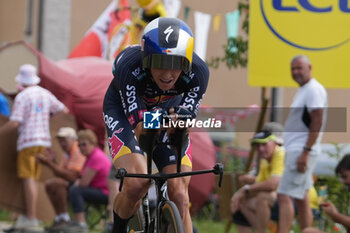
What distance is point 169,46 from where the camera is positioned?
224 inches

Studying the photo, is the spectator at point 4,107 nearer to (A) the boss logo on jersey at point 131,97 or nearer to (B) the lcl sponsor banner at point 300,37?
(B) the lcl sponsor banner at point 300,37

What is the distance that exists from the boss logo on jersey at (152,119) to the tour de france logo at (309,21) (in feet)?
10.0

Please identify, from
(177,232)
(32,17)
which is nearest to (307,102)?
(177,232)

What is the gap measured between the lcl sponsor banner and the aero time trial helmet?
2.57 m

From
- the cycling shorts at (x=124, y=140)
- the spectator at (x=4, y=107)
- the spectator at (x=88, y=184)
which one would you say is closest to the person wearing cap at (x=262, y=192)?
the spectator at (x=88, y=184)

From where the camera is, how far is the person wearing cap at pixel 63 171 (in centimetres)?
1137

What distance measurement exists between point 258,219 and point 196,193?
329 centimetres

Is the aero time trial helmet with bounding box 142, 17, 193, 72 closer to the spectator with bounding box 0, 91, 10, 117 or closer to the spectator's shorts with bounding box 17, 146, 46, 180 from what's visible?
the spectator's shorts with bounding box 17, 146, 46, 180

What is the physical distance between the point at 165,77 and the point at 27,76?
598 centimetres

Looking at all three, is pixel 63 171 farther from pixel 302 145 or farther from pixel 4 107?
pixel 302 145

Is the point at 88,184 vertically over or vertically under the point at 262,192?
under

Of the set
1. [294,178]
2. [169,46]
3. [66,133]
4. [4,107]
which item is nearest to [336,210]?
[294,178]

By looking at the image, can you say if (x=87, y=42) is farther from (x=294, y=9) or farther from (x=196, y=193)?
(x=294, y=9)

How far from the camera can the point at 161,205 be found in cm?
579
